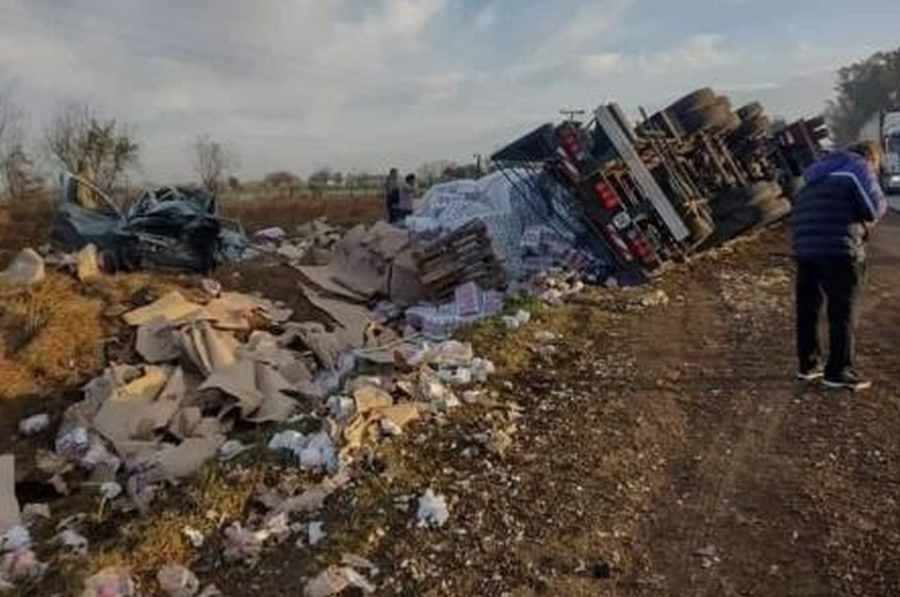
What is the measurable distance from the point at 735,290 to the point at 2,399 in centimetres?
701

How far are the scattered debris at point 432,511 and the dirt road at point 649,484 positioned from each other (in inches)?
1.9

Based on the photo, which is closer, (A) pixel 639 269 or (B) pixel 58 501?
(B) pixel 58 501

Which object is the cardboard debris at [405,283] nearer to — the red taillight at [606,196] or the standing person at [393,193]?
the red taillight at [606,196]

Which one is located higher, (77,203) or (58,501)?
(77,203)

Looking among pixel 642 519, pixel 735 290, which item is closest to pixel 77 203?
pixel 735 290

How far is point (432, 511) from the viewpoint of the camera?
5418mm

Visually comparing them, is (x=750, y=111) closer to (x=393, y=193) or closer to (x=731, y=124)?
(x=731, y=124)

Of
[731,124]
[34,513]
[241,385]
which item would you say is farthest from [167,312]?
[731,124]

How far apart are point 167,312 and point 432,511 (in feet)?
19.7

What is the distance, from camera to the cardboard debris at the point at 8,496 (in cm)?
684

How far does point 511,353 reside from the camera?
8367 mm

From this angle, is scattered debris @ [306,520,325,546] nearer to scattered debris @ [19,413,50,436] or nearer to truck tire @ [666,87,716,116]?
scattered debris @ [19,413,50,436]

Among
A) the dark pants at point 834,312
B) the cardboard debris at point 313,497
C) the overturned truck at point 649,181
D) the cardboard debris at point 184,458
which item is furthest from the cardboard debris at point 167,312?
the dark pants at point 834,312

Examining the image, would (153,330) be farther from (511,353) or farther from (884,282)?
(884,282)
